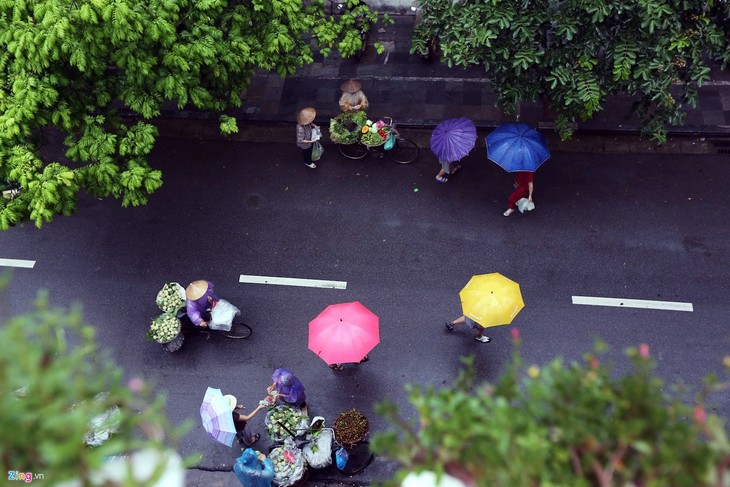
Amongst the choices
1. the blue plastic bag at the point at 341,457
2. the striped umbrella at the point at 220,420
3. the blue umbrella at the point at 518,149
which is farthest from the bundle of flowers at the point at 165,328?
the blue umbrella at the point at 518,149

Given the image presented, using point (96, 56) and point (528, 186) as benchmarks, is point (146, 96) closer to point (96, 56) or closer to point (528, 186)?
point (96, 56)

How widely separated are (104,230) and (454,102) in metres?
8.45

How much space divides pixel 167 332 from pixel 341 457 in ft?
12.9

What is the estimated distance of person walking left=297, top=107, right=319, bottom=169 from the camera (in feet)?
44.4

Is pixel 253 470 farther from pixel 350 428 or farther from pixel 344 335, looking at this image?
pixel 344 335

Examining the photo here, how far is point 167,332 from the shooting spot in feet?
38.9

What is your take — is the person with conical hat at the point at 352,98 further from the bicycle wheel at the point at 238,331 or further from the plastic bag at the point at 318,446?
the plastic bag at the point at 318,446

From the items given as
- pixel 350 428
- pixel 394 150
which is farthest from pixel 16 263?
pixel 394 150

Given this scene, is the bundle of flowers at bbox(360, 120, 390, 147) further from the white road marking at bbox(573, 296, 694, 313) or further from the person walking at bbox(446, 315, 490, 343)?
the white road marking at bbox(573, 296, 694, 313)

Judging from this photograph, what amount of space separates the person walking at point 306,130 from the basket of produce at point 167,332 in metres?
4.54

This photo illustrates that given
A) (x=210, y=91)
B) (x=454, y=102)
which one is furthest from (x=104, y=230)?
(x=454, y=102)

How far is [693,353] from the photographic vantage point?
38.1ft

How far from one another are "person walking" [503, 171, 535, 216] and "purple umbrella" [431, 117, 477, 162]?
1142mm

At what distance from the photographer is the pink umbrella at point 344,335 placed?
421 inches
